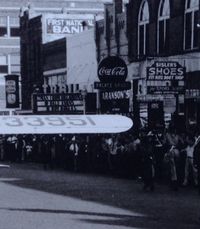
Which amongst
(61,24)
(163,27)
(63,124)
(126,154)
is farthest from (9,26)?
(63,124)

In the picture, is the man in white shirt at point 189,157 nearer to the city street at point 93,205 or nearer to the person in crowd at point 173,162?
the person in crowd at point 173,162

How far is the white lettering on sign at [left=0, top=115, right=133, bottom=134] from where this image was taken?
46.3ft

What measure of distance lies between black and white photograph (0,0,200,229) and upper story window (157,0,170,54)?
0.14 feet

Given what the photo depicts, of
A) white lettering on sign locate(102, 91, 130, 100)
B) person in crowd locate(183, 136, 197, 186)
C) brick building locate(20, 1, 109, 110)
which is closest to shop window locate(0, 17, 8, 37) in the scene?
brick building locate(20, 1, 109, 110)

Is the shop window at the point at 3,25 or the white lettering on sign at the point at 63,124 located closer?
the white lettering on sign at the point at 63,124

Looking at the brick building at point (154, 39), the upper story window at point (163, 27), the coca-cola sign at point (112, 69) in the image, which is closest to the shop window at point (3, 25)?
the brick building at point (154, 39)

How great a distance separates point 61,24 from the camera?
56000 mm

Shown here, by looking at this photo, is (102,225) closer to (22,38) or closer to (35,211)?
(35,211)

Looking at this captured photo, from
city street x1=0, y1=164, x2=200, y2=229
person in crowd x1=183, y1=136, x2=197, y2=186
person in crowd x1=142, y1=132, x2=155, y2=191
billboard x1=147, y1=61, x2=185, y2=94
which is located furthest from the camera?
billboard x1=147, y1=61, x2=185, y2=94

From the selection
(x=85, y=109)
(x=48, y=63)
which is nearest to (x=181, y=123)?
(x=85, y=109)

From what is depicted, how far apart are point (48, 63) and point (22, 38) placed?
7332mm

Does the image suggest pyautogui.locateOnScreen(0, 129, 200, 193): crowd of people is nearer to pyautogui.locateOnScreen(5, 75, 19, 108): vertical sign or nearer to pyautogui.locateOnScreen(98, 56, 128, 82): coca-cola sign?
pyautogui.locateOnScreen(98, 56, 128, 82): coca-cola sign

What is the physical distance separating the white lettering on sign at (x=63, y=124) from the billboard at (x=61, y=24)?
37331mm

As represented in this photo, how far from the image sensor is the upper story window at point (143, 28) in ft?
123
